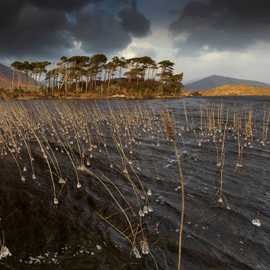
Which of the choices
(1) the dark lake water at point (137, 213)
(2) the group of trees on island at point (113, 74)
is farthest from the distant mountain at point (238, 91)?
(1) the dark lake water at point (137, 213)

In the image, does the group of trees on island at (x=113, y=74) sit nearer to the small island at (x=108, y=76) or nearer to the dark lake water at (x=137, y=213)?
the small island at (x=108, y=76)

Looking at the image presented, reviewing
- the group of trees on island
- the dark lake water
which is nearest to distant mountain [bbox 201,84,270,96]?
the group of trees on island

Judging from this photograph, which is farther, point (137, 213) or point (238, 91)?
point (238, 91)

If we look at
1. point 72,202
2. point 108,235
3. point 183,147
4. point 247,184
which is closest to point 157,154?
point 183,147

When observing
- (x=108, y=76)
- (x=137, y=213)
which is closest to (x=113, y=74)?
(x=108, y=76)

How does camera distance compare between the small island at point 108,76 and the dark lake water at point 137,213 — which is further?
the small island at point 108,76

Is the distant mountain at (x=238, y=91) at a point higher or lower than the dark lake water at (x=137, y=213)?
higher

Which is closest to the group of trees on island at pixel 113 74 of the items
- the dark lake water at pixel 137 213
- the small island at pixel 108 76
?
the small island at pixel 108 76

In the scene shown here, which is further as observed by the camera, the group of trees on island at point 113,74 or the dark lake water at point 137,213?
the group of trees on island at point 113,74

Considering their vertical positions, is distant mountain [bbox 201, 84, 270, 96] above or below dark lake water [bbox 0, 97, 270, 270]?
above

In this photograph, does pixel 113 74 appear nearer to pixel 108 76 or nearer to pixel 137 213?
pixel 108 76

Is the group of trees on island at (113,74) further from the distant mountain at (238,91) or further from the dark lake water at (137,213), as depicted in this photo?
the dark lake water at (137,213)

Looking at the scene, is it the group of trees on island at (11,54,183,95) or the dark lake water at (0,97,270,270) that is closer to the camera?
the dark lake water at (0,97,270,270)

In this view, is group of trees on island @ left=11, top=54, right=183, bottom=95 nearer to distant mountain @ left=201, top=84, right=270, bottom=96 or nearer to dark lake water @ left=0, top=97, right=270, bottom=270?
distant mountain @ left=201, top=84, right=270, bottom=96
